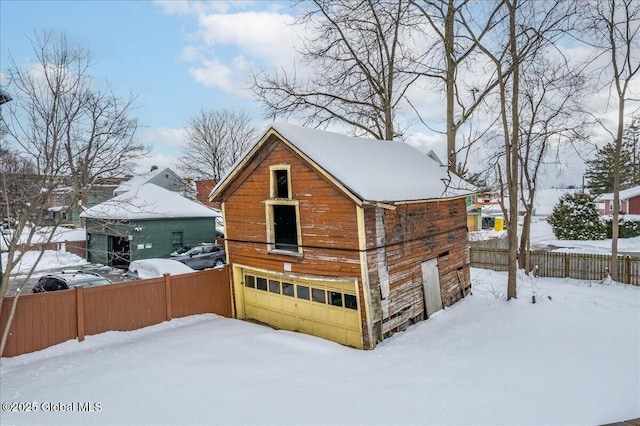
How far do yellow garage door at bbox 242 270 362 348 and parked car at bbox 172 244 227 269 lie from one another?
8825mm

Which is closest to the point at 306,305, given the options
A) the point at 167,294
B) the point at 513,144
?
the point at 167,294

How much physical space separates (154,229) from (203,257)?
14.5 feet

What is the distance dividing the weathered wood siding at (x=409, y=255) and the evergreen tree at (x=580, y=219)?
62.1 feet

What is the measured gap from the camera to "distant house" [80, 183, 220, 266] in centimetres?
2212

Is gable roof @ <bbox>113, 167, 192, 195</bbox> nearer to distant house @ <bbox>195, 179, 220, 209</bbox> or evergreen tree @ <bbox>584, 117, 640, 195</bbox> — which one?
distant house @ <bbox>195, 179, 220, 209</bbox>

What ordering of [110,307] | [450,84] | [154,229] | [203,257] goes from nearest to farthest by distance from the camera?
[110,307] < [450,84] < [203,257] < [154,229]

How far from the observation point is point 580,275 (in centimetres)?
1661

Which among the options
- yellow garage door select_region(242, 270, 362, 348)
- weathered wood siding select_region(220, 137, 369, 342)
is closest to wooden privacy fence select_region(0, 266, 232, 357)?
yellow garage door select_region(242, 270, 362, 348)

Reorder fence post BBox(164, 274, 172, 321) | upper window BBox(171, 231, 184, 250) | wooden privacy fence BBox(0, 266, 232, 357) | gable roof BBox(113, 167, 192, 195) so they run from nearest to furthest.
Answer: wooden privacy fence BBox(0, 266, 232, 357) → fence post BBox(164, 274, 172, 321) → upper window BBox(171, 231, 184, 250) → gable roof BBox(113, 167, 192, 195)

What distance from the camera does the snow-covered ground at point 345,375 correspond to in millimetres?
5996

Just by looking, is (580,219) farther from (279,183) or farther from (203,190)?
(203,190)

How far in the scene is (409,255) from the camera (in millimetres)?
10859

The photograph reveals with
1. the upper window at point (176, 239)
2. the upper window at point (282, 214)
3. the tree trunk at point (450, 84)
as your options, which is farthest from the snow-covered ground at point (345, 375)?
the upper window at point (176, 239)

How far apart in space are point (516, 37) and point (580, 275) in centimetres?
1076
